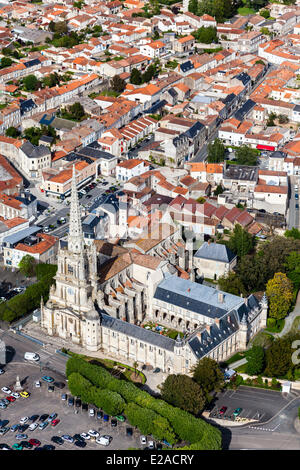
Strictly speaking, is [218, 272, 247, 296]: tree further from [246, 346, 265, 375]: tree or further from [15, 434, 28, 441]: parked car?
[15, 434, 28, 441]: parked car

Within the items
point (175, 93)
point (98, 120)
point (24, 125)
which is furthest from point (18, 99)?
point (175, 93)

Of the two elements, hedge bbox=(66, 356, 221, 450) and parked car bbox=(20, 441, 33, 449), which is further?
parked car bbox=(20, 441, 33, 449)

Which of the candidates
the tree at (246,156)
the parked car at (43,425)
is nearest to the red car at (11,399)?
the parked car at (43,425)

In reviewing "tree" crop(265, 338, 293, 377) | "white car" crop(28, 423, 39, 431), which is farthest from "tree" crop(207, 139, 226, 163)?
"white car" crop(28, 423, 39, 431)

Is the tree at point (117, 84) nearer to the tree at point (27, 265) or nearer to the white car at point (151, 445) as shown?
the tree at point (27, 265)

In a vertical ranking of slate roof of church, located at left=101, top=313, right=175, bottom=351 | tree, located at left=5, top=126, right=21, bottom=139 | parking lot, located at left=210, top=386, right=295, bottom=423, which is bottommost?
parking lot, located at left=210, top=386, right=295, bottom=423
